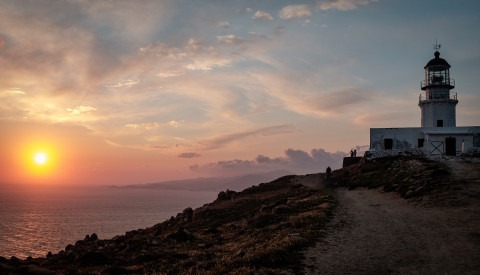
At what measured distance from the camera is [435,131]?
183 feet

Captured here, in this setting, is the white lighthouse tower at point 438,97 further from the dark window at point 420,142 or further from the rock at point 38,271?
the rock at point 38,271

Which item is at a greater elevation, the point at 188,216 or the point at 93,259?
the point at 93,259

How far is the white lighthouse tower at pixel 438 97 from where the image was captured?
60938mm

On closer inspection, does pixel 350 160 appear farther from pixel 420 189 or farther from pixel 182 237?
pixel 182 237

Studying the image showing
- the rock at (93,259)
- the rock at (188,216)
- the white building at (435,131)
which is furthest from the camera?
the white building at (435,131)

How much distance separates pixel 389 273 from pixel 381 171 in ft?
120

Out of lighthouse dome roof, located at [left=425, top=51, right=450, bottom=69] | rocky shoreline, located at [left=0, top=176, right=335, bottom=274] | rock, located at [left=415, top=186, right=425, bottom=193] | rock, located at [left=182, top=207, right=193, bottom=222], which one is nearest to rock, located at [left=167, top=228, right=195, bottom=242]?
rocky shoreline, located at [left=0, top=176, right=335, bottom=274]

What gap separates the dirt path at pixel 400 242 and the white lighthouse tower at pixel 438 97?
42.3 m

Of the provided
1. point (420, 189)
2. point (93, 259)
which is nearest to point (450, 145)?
point (420, 189)

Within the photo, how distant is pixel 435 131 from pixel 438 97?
30.0 feet

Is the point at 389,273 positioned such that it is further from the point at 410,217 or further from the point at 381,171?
the point at 381,171

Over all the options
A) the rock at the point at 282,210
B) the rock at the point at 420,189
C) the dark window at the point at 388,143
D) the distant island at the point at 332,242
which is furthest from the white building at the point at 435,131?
the rock at the point at 282,210

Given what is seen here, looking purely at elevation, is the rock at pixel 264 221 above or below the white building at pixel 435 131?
below

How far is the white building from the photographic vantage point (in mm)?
55062
